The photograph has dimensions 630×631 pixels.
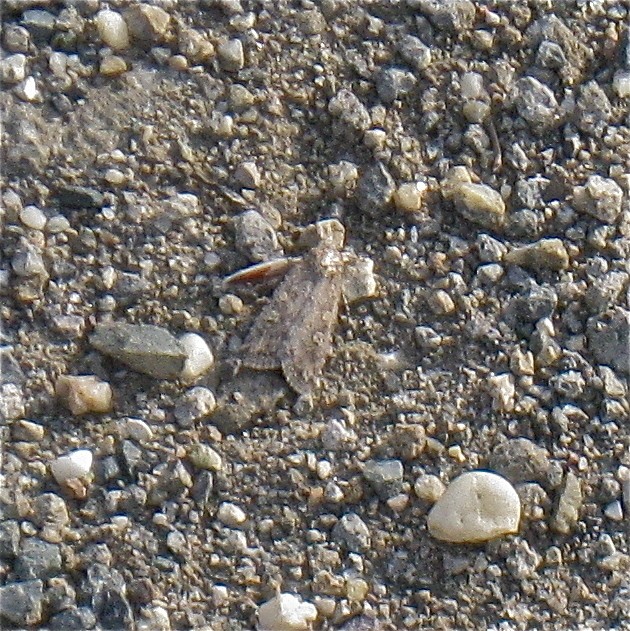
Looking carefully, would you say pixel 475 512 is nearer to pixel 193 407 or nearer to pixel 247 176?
pixel 193 407

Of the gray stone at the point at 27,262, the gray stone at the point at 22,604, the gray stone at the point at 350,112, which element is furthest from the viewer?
the gray stone at the point at 350,112

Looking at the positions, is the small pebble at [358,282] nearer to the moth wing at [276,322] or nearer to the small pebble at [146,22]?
the moth wing at [276,322]

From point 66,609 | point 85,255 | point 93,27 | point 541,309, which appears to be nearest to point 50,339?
point 85,255

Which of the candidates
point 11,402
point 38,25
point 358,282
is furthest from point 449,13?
point 11,402

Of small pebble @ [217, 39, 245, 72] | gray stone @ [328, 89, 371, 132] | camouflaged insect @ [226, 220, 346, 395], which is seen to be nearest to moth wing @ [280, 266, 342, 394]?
camouflaged insect @ [226, 220, 346, 395]

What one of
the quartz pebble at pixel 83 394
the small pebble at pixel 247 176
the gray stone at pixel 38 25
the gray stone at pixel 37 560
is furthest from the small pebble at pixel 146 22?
the gray stone at pixel 37 560

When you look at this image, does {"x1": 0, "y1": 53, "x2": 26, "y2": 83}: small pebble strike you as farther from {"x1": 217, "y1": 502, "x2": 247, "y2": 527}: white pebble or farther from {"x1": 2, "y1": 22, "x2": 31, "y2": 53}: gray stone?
{"x1": 217, "y1": 502, "x2": 247, "y2": 527}: white pebble
